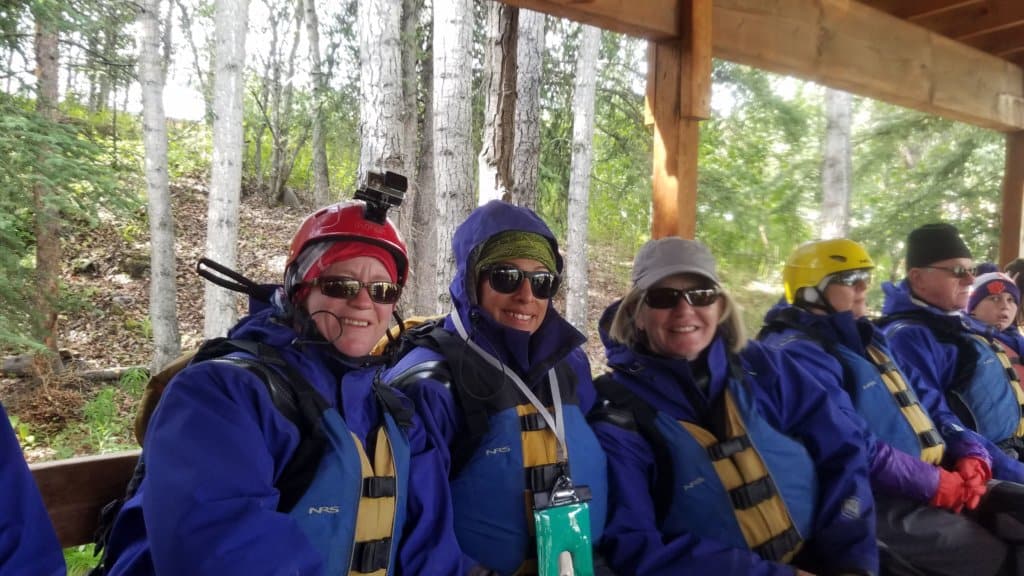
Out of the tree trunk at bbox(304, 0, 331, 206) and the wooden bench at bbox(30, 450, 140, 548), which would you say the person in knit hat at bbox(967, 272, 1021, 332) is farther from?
the tree trunk at bbox(304, 0, 331, 206)

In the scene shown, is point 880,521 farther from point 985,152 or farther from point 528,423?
point 985,152

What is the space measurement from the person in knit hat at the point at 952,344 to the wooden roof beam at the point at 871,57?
4.20 ft

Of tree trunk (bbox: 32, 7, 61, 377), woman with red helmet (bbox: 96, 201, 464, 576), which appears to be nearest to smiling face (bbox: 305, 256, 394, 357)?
woman with red helmet (bbox: 96, 201, 464, 576)

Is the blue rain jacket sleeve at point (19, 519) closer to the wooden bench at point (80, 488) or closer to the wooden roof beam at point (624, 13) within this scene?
the wooden bench at point (80, 488)

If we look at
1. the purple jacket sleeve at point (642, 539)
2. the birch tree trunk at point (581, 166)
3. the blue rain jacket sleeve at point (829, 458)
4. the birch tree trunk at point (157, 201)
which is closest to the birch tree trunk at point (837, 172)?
the birch tree trunk at point (581, 166)

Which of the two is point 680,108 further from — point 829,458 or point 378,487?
point 378,487

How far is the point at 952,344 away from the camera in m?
4.14

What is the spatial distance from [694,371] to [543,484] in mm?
891

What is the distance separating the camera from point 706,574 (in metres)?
2.34

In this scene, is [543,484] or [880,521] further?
[880,521]

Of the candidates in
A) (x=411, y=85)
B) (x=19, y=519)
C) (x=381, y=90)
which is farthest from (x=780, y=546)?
(x=411, y=85)

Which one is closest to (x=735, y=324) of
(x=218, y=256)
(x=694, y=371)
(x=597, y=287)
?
(x=694, y=371)

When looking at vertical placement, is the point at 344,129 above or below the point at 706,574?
above

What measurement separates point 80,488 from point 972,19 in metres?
6.49
